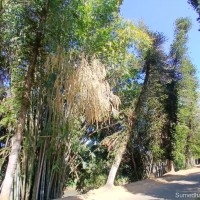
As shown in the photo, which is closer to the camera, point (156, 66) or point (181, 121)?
point (156, 66)

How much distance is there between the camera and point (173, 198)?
9242mm

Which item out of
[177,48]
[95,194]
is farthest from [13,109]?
[177,48]

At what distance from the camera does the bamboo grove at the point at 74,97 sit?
760cm

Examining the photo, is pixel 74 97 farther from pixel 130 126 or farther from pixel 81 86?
pixel 130 126

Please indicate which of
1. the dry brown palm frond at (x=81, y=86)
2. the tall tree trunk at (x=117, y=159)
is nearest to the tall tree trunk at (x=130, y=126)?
the tall tree trunk at (x=117, y=159)

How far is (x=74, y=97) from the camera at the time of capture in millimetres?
8016

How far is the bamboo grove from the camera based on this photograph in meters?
7.60

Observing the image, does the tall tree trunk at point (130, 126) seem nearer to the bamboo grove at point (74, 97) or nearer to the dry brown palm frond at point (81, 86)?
the bamboo grove at point (74, 97)

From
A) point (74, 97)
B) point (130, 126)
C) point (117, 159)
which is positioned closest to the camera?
point (74, 97)

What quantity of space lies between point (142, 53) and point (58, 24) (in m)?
8.50

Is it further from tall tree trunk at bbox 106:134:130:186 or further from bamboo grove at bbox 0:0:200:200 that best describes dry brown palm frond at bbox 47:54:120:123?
tall tree trunk at bbox 106:134:130:186

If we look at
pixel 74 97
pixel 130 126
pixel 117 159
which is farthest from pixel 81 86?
pixel 130 126

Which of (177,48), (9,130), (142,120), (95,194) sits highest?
(177,48)

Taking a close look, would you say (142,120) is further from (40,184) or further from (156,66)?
(40,184)
